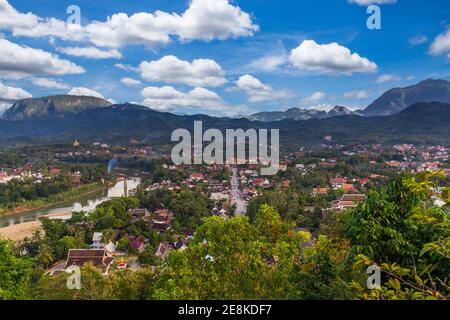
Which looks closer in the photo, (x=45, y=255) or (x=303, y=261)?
(x=303, y=261)

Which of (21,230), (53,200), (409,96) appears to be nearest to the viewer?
(21,230)

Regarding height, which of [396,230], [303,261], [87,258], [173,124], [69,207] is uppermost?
[173,124]

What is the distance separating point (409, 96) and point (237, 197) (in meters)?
121

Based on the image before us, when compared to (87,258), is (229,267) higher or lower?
higher

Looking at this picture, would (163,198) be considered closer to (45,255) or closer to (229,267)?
(45,255)

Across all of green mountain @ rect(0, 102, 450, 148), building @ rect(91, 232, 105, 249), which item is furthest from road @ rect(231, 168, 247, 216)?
green mountain @ rect(0, 102, 450, 148)

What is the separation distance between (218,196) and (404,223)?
2245cm

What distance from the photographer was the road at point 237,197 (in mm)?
20422

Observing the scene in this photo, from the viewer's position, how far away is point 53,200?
25.8m

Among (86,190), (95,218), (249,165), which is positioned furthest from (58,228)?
(249,165)

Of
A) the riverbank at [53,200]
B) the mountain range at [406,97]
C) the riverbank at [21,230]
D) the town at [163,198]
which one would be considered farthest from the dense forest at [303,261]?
the mountain range at [406,97]

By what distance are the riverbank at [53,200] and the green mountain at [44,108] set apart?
107882 millimetres

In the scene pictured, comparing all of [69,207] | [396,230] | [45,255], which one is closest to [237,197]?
[69,207]
